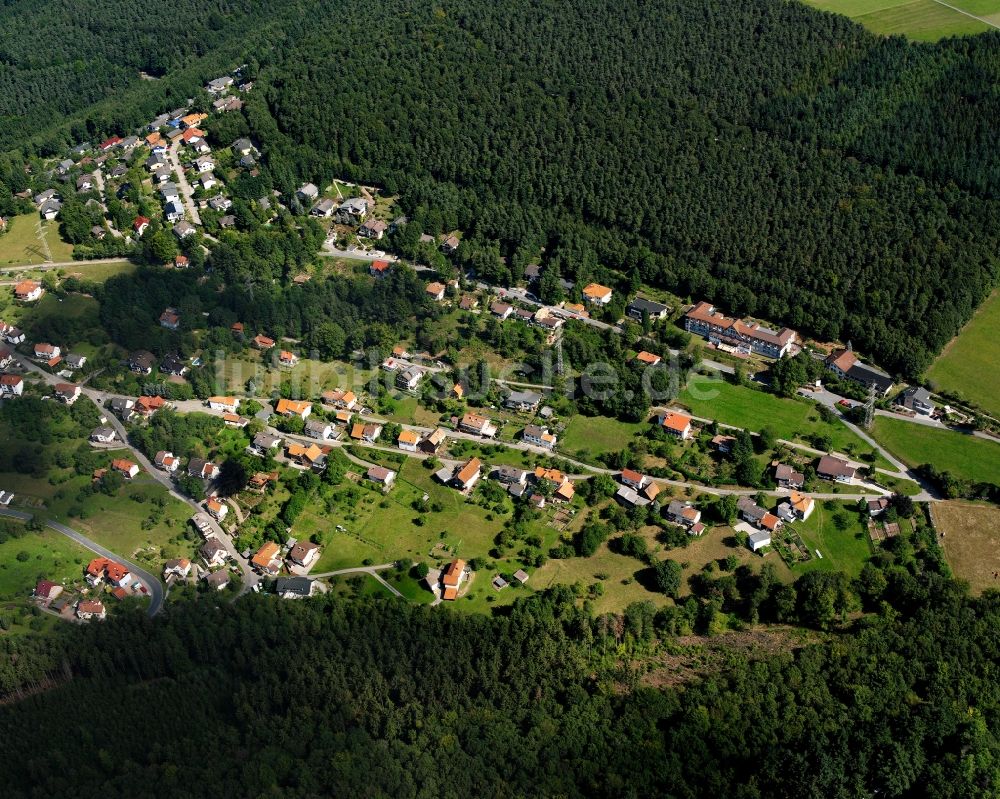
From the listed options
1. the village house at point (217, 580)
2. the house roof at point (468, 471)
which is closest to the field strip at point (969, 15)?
the house roof at point (468, 471)

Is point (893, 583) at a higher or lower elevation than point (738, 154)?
lower

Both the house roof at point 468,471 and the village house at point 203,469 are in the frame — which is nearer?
the house roof at point 468,471

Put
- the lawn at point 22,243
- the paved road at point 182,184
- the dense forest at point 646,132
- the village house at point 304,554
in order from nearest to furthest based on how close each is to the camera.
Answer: the village house at point 304,554, the dense forest at point 646,132, the lawn at point 22,243, the paved road at point 182,184

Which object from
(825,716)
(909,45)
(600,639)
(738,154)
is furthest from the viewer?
(909,45)

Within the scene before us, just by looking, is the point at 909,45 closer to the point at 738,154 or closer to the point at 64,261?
the point at 738,154

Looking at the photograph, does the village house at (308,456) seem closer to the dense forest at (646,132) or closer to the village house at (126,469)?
the village house at (126,469)

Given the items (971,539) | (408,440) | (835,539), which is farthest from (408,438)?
(971,539)

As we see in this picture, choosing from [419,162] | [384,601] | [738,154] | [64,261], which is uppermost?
[738,154]

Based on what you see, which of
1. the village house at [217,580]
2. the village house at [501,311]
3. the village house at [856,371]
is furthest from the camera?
the village house at [501,311]

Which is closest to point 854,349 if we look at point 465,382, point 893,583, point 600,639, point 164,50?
point 893,583
